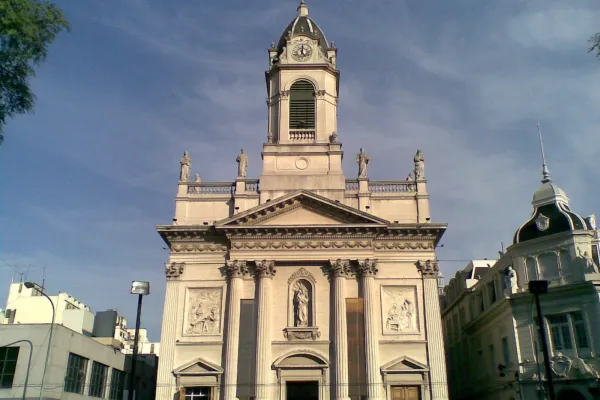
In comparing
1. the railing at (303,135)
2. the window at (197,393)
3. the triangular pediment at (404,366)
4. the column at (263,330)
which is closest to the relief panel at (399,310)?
the triangular pediment at (404,366)

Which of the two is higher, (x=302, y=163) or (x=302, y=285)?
(x=302, y=163)

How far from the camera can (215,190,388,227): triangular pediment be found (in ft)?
110

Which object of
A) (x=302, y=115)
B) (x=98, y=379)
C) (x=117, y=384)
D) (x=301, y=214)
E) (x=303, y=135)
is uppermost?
(x=302, y=115)

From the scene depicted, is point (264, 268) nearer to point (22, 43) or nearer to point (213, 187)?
point (213, 187)

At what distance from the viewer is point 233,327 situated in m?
32.0

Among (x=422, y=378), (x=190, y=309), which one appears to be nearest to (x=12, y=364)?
(x=190, y=309)

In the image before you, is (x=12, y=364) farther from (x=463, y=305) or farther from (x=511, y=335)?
(x=463, y=305)

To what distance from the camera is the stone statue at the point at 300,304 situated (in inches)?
1276

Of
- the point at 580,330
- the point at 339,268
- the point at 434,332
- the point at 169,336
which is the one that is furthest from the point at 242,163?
the point at 580,330

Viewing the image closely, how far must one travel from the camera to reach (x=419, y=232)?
3397cm

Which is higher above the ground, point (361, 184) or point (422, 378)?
point (361, 184)

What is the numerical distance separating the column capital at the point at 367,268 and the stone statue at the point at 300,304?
132 inches

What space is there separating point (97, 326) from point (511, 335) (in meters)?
28.7

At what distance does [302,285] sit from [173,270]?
762 cm
